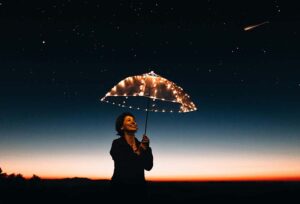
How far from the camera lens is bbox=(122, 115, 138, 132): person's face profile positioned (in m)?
6.25

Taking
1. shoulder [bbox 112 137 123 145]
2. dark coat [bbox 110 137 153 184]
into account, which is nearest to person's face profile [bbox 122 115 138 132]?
shoulder [bbox 112 137 123 145]

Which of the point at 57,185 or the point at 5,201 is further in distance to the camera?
the point at 57,185

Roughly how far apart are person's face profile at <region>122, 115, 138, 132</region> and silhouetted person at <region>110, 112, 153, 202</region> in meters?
0.23

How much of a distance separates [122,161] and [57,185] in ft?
64.1

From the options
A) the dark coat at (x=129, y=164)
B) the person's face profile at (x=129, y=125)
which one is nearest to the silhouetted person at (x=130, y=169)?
the dark coat at (x=129, y=164)

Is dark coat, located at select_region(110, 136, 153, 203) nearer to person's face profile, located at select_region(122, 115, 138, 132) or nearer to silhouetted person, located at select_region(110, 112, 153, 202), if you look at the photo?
silhouetted person, located at select_region(110, 112, 153, 202)

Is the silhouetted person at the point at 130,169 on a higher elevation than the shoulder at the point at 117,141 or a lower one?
lower

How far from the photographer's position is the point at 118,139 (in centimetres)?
628

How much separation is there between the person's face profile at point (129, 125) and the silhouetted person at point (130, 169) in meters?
0.23

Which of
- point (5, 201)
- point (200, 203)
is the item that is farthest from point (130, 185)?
point (200, 203)

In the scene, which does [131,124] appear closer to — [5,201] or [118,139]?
[118,139]

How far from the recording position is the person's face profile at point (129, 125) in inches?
246

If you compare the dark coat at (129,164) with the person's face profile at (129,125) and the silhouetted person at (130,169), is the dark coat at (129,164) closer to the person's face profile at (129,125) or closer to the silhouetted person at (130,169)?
the silhouetted person at (130,169)

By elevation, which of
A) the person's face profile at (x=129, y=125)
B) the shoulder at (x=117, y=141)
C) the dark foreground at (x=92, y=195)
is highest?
the person's face profile at (x=129, y=125)
